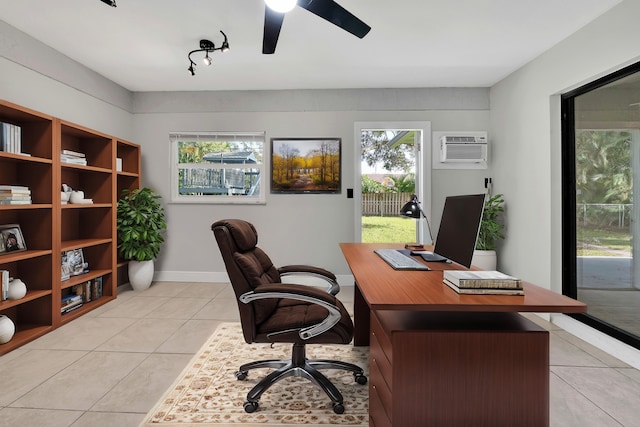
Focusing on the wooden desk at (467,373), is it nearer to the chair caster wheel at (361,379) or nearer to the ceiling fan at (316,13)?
the chair caster wheel at (361,379)

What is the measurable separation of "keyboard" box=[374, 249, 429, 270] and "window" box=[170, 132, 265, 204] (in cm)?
256

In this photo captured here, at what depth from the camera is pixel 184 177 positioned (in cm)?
446

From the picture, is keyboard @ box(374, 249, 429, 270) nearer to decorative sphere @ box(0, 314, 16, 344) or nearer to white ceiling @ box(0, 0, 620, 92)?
white ceiling @ box(0, 0, 620, 92)

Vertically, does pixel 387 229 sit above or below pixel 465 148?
below

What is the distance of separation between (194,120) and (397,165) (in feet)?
10.1

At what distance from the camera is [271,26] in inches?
82.4

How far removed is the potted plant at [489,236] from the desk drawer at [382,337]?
2.74 metres

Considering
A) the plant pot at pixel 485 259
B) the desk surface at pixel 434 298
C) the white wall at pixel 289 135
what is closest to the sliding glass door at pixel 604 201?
the plant pot at pixel 485 259

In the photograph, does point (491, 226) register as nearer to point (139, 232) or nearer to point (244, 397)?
point (244, 397)

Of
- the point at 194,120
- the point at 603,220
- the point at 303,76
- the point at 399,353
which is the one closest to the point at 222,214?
the point at 194,120

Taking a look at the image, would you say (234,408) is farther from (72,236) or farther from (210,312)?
(72,236)

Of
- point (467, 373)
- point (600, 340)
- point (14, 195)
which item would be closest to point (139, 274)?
point (14, 195)

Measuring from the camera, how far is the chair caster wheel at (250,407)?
1702 millimetres

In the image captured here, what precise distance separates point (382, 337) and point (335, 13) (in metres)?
1.83
